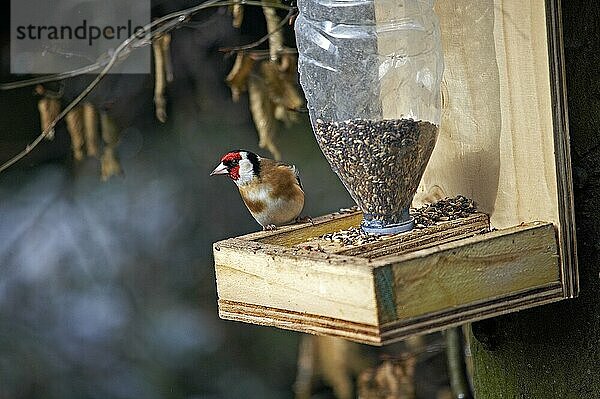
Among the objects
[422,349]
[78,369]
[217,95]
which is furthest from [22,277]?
[422,349]

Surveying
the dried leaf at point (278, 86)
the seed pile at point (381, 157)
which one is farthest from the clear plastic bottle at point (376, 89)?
the dried leaf at point (278, 86)

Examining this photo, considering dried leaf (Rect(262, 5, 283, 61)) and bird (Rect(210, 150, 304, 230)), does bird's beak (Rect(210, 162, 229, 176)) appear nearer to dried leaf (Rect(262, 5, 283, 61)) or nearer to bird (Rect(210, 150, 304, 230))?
bird (Rect(210, 150, 304, 230))

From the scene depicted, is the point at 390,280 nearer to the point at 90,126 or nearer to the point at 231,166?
the point at 231,166

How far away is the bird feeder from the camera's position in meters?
1.32

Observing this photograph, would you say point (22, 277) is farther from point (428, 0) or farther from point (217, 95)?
point (428, 0)

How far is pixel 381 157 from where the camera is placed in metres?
1.49

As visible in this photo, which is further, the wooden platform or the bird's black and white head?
the bird's black and white head

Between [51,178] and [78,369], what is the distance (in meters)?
0.68

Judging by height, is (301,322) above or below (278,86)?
below

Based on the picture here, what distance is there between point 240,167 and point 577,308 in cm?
95

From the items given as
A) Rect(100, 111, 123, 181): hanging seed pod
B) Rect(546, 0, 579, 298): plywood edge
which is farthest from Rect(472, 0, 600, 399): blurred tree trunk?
Rect(100, 111, 123, 181): hanging seed pod

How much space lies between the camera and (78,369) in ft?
12.7

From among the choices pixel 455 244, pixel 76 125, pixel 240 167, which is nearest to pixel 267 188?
pixel 240 167

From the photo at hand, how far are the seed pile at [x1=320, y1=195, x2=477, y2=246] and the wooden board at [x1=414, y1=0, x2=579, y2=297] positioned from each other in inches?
0.7
